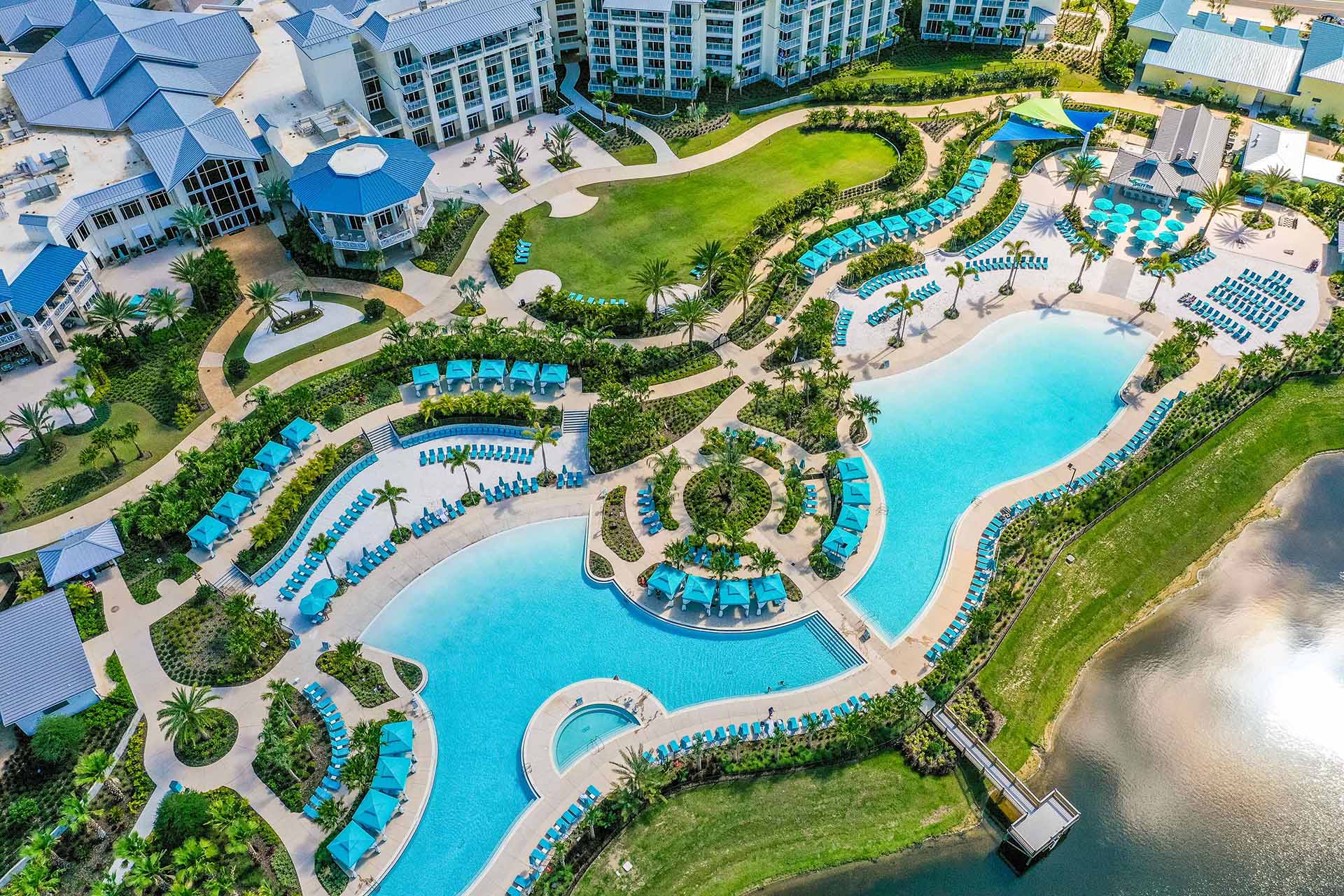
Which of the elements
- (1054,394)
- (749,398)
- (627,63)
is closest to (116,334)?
(749,398)

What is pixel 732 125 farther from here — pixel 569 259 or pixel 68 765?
pixel 68 765

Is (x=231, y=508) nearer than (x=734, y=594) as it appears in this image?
No

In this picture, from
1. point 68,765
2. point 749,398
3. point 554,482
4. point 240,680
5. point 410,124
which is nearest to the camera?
point 68,765

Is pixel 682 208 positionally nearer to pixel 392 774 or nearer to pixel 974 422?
pixel 974 422

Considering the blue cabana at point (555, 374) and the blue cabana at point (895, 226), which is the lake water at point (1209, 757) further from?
the blue cabana at point (555, 374)

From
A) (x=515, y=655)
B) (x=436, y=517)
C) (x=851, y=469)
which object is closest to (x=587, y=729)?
(x=515, y=655)

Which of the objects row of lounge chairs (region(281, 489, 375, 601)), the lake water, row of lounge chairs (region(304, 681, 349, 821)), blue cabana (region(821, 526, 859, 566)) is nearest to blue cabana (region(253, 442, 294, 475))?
row of lounge chairs (region(281, 489, 375, 601))
